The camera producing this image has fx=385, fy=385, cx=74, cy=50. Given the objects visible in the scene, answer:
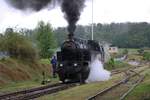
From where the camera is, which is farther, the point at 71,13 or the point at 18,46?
the point at 18,46

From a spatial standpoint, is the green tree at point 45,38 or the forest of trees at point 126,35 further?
the forest of trees at point 126,35

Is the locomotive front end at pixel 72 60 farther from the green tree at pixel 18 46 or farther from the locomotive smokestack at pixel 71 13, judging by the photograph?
the green tree at pixel 18 46

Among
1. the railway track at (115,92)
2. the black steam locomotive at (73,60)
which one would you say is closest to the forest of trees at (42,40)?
the black steam locomotive at (73,60)

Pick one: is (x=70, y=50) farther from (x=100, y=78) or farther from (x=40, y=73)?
(x=40, y=73)

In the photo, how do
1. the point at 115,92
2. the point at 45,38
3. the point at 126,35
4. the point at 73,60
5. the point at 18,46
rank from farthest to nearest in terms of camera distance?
the point at 126,35 < the point at 45,38 < the point at 18,46 < the point at 73,60 < the point at 115,92

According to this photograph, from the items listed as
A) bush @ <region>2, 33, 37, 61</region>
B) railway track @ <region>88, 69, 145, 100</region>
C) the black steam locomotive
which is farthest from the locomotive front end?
bush @ <region>2, 33, 37, 61</region>

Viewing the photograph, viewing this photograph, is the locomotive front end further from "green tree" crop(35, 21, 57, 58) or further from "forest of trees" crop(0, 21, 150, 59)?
"green tree" crop(35, 21, 57, 58)

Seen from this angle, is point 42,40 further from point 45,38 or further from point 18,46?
point 18,46

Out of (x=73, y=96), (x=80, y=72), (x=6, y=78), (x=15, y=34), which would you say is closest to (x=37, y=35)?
(x=15, y=34)

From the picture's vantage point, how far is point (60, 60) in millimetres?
28094

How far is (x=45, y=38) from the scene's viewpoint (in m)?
66.3

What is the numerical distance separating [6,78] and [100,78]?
7878 millimetres

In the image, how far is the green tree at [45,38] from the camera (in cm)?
6268

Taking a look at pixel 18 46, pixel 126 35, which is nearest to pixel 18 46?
pixel 18 46
